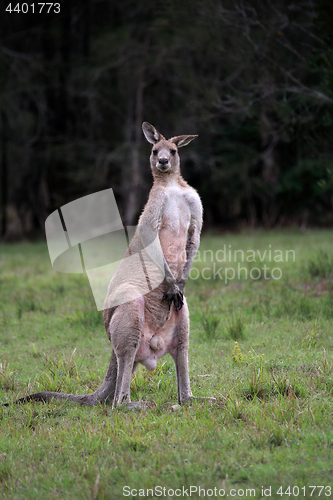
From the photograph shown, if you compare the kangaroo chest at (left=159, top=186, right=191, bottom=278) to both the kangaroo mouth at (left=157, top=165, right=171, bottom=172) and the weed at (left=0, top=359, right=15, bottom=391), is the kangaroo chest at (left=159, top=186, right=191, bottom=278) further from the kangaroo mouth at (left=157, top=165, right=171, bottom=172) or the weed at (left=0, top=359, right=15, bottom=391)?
the weed at (left=0, top=359, right=15, bottom=391)

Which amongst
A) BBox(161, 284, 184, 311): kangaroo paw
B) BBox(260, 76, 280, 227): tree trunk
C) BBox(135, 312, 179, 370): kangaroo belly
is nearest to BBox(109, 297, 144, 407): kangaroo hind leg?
BBox(135, 312, 179, 370): kangaroo belly

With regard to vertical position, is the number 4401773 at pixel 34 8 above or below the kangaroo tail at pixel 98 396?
above

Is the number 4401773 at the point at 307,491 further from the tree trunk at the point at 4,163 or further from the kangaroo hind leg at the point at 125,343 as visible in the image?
the tree trunk at the point at 4,163

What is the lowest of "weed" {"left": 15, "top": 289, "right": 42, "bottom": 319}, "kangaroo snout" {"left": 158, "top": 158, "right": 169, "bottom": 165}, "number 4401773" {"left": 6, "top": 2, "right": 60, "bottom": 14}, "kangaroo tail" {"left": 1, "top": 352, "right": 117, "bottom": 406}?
"weed" {"left": 15, "top": 289, "right": 42, "bottom": 319}

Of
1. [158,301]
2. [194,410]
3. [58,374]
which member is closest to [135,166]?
[58,374]

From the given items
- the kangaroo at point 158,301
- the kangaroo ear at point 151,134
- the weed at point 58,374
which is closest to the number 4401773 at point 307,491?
the kangaroo at point 158,301

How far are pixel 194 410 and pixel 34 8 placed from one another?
1648 centimetres

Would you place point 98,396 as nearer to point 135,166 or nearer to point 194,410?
point 194,410

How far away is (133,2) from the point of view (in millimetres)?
18328

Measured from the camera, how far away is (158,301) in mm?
4246

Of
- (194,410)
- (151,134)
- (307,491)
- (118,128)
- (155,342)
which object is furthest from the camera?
(118,128)

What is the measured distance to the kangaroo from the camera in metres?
3.99

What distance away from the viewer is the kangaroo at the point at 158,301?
3.99 metres

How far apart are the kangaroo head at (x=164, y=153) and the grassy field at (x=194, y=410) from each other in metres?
1.77
